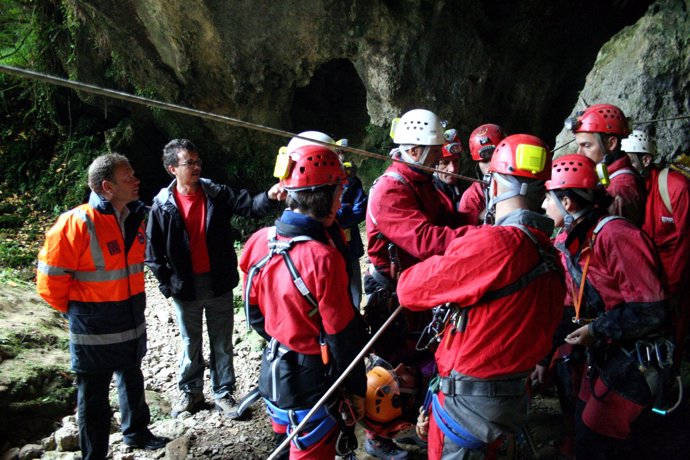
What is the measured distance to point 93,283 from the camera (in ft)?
12.2

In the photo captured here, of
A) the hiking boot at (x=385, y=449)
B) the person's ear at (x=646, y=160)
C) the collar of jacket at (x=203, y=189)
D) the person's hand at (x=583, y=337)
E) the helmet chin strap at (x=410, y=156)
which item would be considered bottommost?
the hiking boot at (x=385, y=449)

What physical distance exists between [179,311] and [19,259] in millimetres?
7440

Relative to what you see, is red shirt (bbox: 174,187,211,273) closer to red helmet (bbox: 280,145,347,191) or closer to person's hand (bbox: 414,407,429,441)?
red helmet (bbox: 280,145,347,191)

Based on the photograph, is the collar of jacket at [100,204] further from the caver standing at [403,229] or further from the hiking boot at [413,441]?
the hiking boot at [413,441]

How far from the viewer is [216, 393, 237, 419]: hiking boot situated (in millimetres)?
4656

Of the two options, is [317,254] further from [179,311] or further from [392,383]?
[179,311]

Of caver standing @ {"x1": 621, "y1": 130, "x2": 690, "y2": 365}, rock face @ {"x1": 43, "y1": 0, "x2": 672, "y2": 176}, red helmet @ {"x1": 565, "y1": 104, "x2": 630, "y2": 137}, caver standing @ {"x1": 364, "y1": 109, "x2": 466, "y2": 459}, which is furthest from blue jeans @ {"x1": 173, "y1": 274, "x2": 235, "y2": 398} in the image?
rock face @ {"x1": 43, "y1": 0, "x2": 672, "y2": 176}

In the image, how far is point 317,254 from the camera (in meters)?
2.68

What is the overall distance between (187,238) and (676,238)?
442 centimetres

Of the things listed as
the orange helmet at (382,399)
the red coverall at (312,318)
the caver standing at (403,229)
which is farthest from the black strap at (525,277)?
the orange helmet at (382,399)

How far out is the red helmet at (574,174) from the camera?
303 centimetres

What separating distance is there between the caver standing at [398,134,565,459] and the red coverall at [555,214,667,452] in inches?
26.6

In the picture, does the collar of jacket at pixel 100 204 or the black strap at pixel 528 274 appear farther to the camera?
the collar of jacket at pixel 100 204

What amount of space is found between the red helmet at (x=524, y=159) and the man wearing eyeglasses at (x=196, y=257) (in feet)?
7.75
